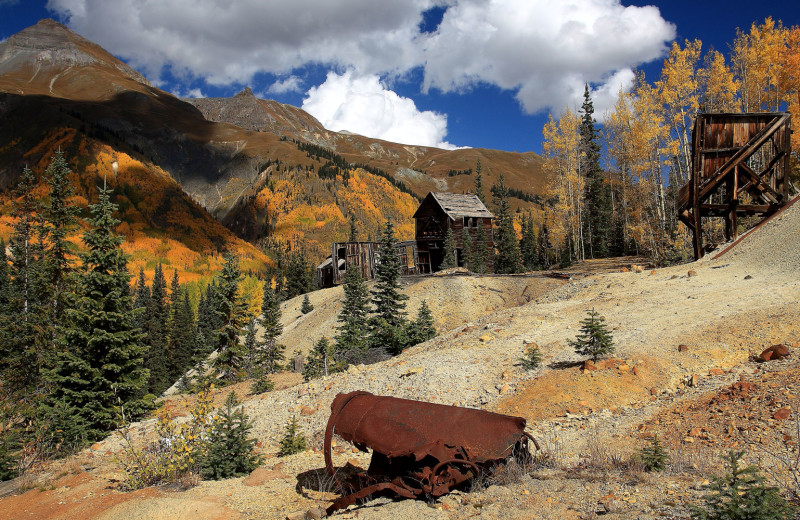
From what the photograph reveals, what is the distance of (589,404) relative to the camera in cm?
762

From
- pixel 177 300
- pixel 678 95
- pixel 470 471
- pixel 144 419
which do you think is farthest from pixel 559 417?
pixel 177 300

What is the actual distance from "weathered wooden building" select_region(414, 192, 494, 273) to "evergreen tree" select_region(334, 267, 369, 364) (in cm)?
1783

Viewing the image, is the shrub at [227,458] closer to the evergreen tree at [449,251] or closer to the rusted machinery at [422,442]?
the rusted machinery at [422,442]

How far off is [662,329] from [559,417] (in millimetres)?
4489

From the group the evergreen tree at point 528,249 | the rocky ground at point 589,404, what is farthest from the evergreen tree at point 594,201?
the rocky ground at point 589,404

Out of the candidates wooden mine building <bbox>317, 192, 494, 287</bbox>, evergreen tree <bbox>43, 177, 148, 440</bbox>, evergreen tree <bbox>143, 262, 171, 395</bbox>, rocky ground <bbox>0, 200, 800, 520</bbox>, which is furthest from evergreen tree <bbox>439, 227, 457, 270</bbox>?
evergreen tree <bbox>43, 177, 148, 440</bbox>

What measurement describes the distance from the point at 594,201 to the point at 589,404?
131 feet

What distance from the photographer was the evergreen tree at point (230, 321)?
21.5 meters

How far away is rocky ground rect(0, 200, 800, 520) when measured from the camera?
4.44 metres

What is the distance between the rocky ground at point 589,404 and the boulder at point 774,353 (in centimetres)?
26

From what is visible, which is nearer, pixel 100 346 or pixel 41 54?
pixel 100 346

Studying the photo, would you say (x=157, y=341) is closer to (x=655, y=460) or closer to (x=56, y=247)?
(x=56, y=247)

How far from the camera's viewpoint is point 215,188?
173375 millimetres

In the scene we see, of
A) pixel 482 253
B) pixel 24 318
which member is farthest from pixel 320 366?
pixel 482 253
